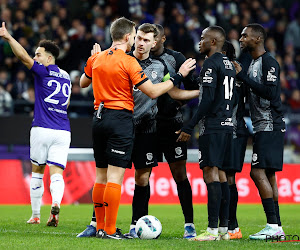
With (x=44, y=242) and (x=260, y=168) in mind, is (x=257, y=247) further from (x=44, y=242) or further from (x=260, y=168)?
(x=44, y=242)

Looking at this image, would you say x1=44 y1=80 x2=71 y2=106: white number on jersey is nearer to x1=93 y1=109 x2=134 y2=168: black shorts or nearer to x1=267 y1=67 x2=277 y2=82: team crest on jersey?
x1=93 y1=109 x2=134 y2=168: black shorts

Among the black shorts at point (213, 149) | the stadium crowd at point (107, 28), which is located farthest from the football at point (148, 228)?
the stadium crowd at point (107, 28)

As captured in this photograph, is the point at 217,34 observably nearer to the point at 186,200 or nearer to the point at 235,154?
the point at 235,154

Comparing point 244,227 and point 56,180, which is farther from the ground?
point 56,180

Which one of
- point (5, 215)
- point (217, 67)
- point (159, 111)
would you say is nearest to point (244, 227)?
point (159, 111)

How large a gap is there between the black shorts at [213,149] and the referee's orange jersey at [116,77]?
921 mm

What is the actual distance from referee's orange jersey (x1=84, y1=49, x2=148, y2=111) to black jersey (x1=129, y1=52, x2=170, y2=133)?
443mm

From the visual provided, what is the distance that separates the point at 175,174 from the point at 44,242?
191 centimetres

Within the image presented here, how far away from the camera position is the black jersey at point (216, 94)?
7062 millimetres

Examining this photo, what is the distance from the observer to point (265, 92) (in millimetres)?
7613

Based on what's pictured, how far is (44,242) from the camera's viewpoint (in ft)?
22.2

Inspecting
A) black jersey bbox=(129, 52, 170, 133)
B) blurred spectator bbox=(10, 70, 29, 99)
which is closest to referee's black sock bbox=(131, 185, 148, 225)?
black jersey bbox=(129, 52, 170, 133)

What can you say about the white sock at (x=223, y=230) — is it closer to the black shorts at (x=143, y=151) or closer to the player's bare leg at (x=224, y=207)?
the player's bare leg at (x=224, y=207)

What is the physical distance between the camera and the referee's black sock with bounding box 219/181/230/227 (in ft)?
23.9
